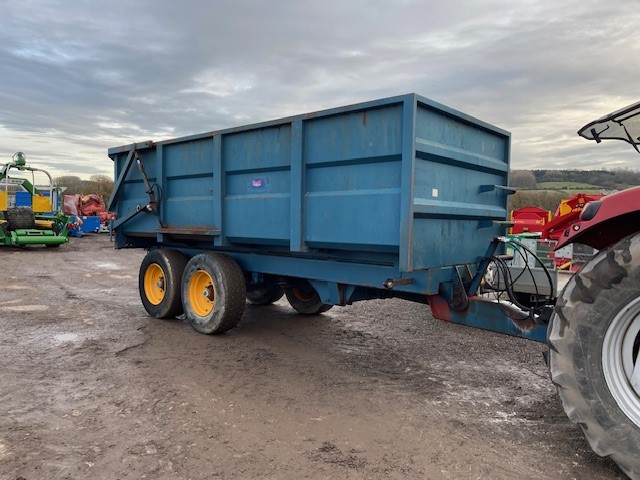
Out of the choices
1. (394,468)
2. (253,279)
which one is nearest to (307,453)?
(394,468)

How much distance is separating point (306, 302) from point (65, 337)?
2.86m

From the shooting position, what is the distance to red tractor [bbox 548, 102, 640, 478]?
2.54m

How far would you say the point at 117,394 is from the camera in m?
3.90

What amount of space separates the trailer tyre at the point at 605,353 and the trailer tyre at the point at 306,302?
13.5 ft

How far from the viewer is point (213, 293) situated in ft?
18.8

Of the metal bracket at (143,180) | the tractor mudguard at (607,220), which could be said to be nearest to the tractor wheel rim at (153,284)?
the metal bracket at (143,180)

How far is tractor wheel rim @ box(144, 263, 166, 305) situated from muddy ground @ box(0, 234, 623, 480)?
32 cm

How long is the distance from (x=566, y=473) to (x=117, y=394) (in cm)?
311

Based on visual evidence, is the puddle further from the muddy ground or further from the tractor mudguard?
the tractor mudguard

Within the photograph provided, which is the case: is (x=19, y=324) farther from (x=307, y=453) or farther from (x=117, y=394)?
(x=307, y=453)

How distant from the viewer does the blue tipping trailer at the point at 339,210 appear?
3916mm

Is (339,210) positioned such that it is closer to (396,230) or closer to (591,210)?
(396,230)

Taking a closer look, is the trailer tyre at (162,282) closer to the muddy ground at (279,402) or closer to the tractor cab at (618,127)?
the muddy ground at (279,402)

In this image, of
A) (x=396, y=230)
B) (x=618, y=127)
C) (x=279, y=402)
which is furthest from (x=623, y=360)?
(x=279, y=402)
